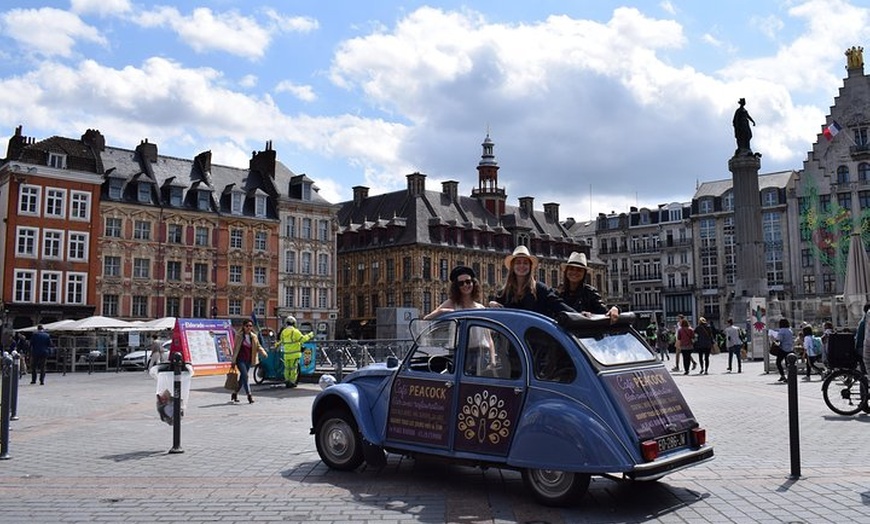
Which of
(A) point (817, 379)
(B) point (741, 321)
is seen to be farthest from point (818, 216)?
(A) point (817, 379)

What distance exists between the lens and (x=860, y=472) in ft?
25.6

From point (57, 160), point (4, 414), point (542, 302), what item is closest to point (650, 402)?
point (542, 302)

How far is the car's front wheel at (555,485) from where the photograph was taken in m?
6.23

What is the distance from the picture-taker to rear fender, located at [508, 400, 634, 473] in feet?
19.8

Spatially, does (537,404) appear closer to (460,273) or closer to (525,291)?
(525,291)

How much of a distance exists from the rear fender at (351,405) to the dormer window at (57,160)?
42.6 meters

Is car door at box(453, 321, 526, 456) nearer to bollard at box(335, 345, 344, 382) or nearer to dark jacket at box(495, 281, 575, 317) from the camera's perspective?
dark jacket at box(495, 281, 575, 317)

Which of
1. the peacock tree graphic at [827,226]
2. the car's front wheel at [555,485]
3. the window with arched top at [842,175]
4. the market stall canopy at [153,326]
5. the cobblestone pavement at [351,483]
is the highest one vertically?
the window with arched top at [842,175]

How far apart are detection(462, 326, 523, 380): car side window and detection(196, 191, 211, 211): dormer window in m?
46.4

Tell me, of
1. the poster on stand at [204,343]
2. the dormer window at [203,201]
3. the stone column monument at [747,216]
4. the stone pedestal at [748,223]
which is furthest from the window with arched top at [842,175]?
the poster on stand at [204,343]

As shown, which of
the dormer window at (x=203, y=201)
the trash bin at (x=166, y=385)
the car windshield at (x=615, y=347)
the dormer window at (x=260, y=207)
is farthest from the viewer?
the dormer window at (x=260, y=207)

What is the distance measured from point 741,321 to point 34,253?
38397 millimetres

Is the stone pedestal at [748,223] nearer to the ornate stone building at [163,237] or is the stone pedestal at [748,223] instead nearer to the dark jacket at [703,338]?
the dark jacket at [703,338]

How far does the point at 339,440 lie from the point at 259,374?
14.7 m
